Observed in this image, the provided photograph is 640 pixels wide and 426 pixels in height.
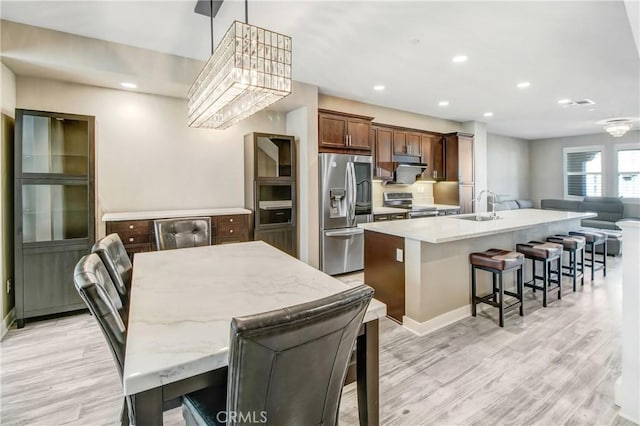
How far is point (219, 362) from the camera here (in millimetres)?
943

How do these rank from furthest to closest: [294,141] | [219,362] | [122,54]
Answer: [294,141], [122,54], [219,362]

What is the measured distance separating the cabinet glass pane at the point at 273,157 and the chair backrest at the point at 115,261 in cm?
230

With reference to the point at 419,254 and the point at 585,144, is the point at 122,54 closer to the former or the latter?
the point at 419,254

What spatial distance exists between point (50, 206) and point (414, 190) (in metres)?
5.85

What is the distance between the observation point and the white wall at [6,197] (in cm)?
285

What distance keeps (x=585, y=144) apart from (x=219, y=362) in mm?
10633

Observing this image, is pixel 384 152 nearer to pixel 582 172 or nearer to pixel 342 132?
pixel 342 132

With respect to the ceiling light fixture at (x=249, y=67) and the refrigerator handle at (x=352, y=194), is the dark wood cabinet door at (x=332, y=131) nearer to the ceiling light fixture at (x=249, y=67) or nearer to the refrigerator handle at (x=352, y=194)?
the refrigerator handle at (x=352, y=194)

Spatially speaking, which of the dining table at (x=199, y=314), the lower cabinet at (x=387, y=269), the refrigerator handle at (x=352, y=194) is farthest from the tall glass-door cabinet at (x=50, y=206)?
the refrigerator handle at (x=352, y=194)

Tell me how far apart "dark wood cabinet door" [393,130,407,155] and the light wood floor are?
3.40 meters

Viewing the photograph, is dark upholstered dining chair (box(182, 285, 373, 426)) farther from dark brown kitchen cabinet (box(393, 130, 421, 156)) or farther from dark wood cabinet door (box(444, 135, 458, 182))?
dark wood cabinet door (box(444, 135, 458, 182))

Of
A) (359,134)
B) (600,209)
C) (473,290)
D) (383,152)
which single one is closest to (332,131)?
(359,134)

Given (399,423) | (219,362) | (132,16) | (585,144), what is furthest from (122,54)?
(585,144)

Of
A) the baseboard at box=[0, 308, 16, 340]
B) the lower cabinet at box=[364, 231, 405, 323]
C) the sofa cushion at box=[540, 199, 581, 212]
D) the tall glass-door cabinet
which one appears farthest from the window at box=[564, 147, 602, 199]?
the baseboard at box=[0, 308, 16, 340]
